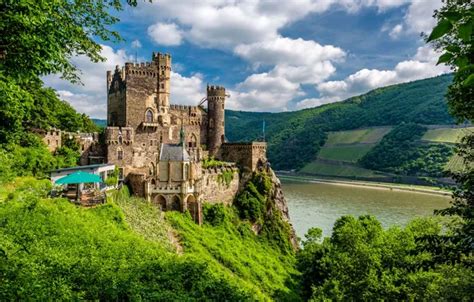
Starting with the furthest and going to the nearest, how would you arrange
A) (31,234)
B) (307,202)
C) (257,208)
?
(307,202) → (257,208) → (31,234)

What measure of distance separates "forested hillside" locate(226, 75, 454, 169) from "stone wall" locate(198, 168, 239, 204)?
338 ft

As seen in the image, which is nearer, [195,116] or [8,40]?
[8,40]

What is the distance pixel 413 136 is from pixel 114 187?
123105mm

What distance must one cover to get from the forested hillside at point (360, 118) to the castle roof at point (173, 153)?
111342mm

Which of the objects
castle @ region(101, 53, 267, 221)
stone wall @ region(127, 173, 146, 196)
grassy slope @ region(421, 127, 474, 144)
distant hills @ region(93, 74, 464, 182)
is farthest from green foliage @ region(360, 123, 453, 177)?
stone wall @ region(127, 173, 146, 196)

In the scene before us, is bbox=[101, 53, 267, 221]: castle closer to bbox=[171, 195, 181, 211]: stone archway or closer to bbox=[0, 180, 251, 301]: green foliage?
bbox=[171, 195, 181, 211]: stone archway

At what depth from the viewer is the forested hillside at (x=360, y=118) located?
14288cm

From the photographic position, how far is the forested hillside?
14288 cm

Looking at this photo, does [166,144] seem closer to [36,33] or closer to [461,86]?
[36,33]

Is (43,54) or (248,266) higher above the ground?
(43,54)

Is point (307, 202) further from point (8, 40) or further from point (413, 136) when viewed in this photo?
point (413, 136)

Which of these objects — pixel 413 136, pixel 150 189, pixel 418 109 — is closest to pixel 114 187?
pixel 150 189

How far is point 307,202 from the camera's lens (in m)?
68.9

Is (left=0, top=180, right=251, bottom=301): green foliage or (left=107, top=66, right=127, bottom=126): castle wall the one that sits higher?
(left=107, top=66, right=127, bottom=126): castle wall
